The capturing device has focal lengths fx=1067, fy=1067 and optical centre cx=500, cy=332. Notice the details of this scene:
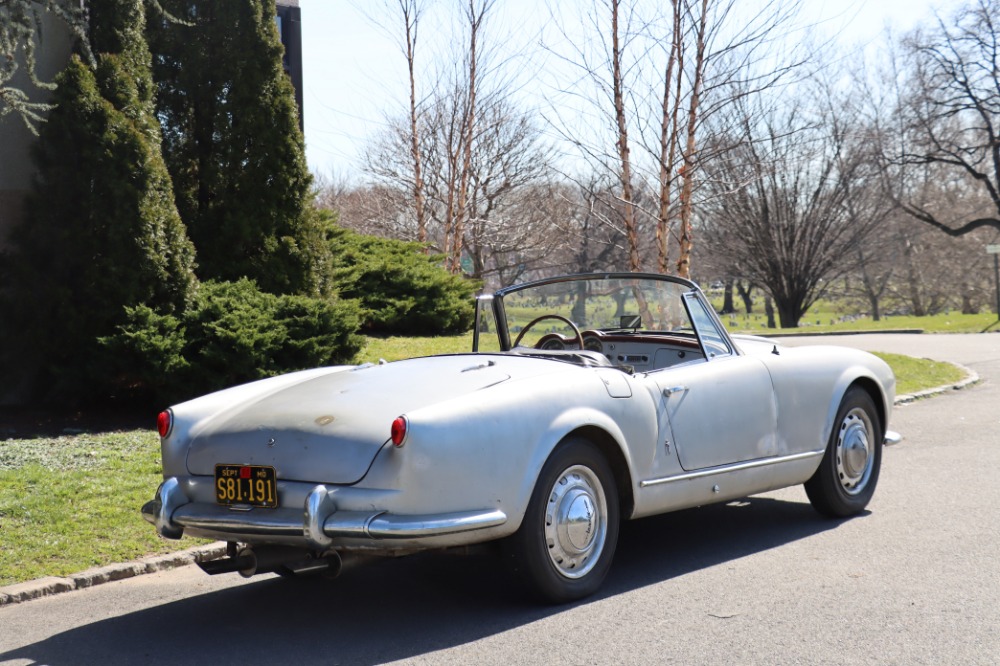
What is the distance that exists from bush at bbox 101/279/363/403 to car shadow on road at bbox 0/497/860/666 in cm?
409

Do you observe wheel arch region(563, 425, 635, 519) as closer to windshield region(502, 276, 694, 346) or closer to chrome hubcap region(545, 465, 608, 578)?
chrome hubcap region(545, 465, 608, 578)

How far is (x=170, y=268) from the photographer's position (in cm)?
988

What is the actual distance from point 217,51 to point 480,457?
350 inches

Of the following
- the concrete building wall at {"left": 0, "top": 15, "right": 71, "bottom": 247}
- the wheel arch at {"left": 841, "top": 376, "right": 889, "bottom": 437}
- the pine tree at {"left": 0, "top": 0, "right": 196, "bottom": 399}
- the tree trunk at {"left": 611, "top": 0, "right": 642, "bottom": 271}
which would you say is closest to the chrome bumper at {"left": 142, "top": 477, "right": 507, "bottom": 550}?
the wheel arch at {"left": 841, "top": 376, "right": 889, "bottom": 437}

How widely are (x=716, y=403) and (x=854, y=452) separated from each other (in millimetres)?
1389

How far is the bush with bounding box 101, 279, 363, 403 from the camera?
9242 mm

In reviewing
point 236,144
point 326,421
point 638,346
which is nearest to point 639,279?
point 638,346

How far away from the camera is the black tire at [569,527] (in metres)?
4.65

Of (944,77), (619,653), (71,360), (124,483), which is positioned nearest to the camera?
(619,653)

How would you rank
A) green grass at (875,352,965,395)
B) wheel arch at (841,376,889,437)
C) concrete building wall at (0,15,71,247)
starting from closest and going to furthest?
wheel arch at (841,376,889,437) < concrete building wall at (0,15,71,247) < green grass at (875,352,965,395)

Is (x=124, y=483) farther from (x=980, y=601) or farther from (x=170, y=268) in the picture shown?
(x=980, y=601)

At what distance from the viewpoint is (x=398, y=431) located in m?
4.33

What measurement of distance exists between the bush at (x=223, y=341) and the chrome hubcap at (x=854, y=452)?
205 inches

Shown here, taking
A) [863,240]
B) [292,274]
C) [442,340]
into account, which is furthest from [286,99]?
[863,240]
